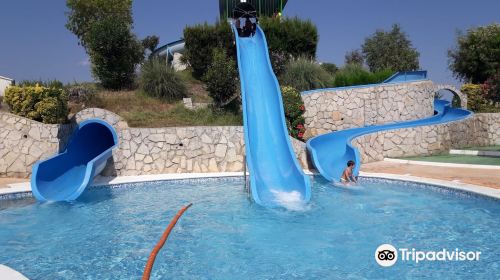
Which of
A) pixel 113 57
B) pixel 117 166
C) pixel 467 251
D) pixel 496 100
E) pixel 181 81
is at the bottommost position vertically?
pixel 467 251

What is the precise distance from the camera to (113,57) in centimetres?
1634

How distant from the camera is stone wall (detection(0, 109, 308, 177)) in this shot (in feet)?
35.8

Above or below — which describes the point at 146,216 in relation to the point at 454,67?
below

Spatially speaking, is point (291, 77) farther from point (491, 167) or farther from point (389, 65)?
point (389, 65)

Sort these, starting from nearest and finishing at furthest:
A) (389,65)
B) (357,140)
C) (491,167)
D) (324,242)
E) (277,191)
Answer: (324,242)
(277,191)
(491,167)
(357,140)
(389,65)

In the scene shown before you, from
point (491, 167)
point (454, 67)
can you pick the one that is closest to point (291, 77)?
point (491, 167)

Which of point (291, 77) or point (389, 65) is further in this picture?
point (389, 65)

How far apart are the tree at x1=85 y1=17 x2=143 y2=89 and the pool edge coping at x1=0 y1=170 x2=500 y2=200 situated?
23.4 feet

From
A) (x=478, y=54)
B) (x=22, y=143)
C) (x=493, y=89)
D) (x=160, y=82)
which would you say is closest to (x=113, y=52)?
(x=160, y=82)

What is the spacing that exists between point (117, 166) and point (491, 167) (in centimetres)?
1013

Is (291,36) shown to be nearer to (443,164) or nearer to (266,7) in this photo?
(266,7)

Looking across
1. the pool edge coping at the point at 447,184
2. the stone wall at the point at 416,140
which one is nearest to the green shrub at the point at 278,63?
the stone wall at the point at 416,140

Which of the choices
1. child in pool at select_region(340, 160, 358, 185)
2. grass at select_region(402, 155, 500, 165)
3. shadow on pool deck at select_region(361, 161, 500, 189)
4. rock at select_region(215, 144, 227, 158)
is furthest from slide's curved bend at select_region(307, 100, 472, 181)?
rock at select_region(215, 144, 227, 158)

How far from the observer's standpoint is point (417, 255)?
5293 millimetres
